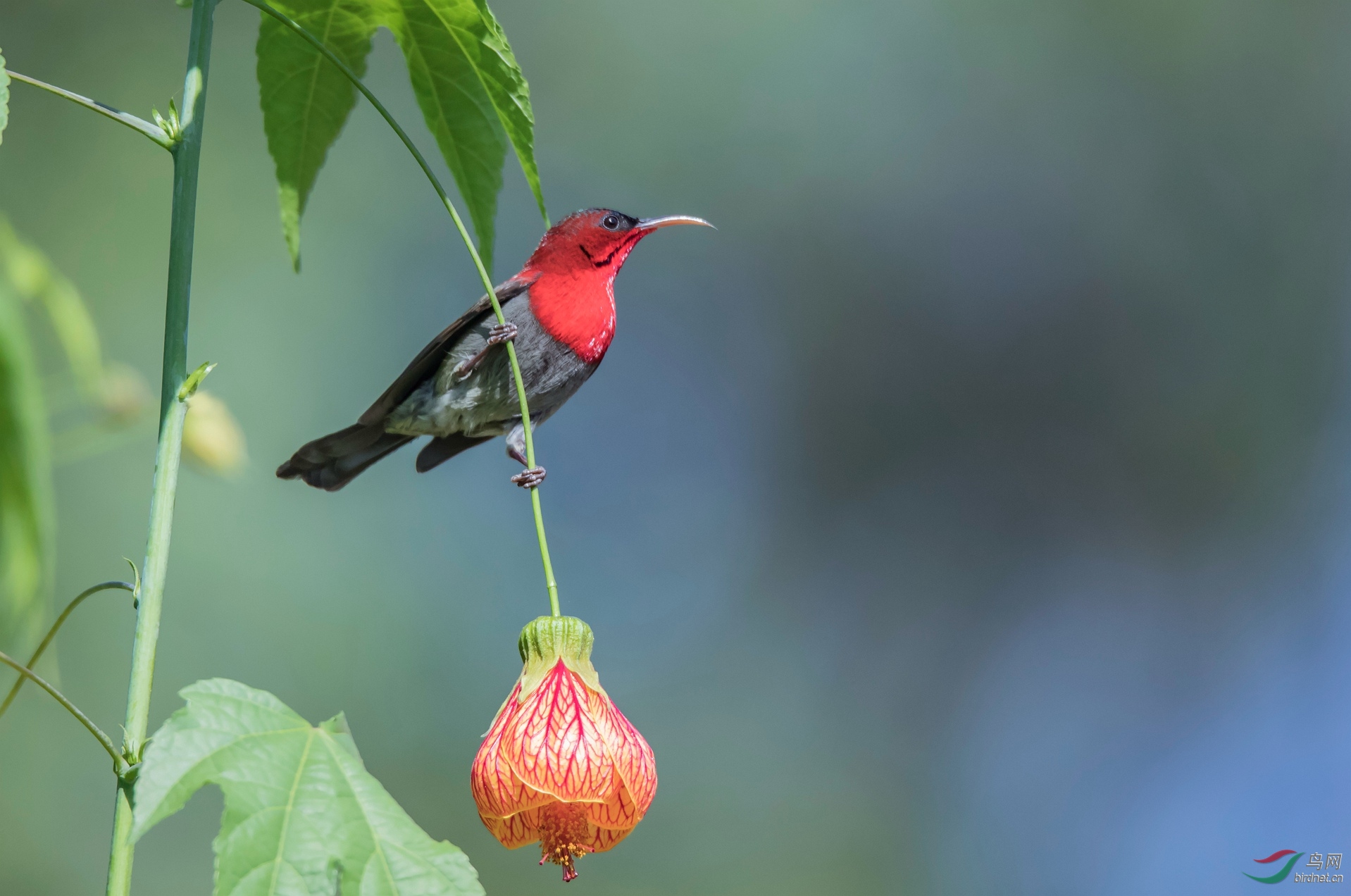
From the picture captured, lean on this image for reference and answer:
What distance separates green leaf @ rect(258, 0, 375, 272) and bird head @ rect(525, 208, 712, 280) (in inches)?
52.0

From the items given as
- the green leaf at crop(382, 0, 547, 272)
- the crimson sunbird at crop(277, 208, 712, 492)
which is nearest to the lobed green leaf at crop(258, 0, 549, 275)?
the green leaf at crop(382, 0, 547, 272)

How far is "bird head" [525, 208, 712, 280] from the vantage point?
328cm

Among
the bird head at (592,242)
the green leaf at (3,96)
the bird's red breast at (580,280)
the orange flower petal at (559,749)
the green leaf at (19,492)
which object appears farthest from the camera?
the bird head at (592,242)

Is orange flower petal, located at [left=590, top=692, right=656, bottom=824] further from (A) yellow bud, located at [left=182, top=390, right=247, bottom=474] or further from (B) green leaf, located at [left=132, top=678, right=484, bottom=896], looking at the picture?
(A) yellow bud, located at [left=182, top=390, right=247, bottom=474]

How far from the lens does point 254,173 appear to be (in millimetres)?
11383

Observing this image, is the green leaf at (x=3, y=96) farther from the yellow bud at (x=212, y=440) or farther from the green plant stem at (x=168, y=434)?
the yellow bud at (x=212, y=440)

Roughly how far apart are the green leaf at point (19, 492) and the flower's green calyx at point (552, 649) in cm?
75

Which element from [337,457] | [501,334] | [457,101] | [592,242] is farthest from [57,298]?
[592,242]

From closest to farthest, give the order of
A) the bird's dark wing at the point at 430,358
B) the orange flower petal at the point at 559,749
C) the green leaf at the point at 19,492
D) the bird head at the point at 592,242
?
the green leaf at the point at 19,492
the orange flower petal at the point at 559,749
the bird's dark wing at the point at 430,358
the bird head at the point at 592,242

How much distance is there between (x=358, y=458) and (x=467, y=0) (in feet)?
6.25

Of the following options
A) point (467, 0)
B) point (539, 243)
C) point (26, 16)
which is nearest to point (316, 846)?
point (467, 0)

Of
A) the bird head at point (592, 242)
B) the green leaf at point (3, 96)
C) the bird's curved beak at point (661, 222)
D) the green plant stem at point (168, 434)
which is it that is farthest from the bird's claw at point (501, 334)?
the green leaf at point (3, 96)

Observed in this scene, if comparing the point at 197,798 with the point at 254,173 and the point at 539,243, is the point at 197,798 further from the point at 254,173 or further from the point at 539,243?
the point at 539,243

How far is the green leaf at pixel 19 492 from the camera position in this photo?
1.37 meters
